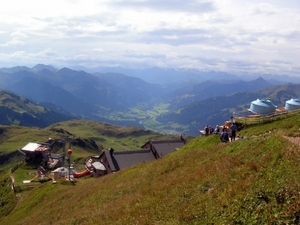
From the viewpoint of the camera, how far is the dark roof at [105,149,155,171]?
251 feet

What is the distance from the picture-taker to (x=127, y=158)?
7838cm

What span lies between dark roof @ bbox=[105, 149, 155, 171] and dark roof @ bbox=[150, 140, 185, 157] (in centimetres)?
267

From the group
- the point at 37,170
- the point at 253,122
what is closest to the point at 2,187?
the point at 37,170

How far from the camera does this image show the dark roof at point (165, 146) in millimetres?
78044

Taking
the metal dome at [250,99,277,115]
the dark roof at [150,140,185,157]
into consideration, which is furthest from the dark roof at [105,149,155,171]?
the metal dome at [250,99,277,115]

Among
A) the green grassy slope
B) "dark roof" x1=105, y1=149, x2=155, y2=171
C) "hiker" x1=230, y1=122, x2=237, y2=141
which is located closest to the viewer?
the green grassy slope

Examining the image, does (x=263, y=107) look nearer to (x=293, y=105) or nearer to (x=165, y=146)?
(x=293, y=105)

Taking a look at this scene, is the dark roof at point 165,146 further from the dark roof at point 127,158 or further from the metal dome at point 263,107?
the metal dome at point 263,107

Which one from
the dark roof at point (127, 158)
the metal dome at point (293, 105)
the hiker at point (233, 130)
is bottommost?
the dark roof at point (127, 158)

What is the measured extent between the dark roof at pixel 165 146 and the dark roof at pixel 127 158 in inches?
105

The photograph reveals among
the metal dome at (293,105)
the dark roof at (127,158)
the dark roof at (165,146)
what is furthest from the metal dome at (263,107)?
the dark roof at (127,158)

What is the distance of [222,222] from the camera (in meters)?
14.0

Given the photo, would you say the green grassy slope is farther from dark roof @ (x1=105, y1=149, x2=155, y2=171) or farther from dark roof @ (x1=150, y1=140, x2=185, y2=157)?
dark roof @ (x1=150, y1=140, x2=185, y2=157)

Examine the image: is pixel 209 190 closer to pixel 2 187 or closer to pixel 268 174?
pixel 268 174
